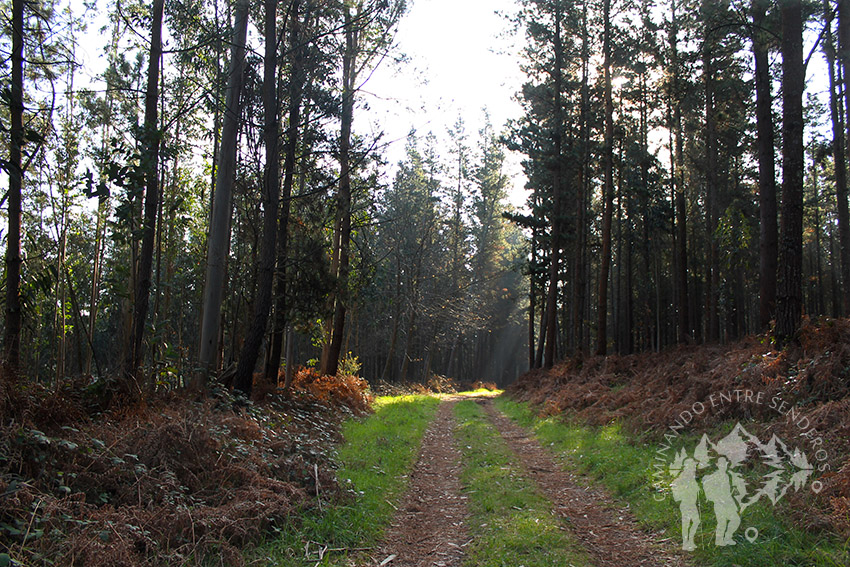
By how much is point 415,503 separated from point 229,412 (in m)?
3.42

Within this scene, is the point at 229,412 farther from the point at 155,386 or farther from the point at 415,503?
the point at 415,503

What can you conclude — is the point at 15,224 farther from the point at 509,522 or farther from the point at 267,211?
the point at 509,522

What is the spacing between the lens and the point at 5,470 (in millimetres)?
4184

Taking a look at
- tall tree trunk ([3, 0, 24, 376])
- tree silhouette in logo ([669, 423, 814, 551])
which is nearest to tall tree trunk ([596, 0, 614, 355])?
tree silhouette in logo ([669, 423, 814, 551])

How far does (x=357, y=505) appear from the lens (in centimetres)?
580

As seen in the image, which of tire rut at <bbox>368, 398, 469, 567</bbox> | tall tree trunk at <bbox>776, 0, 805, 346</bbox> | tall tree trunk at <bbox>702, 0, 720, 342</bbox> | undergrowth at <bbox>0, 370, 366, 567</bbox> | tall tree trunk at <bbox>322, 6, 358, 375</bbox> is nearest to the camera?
undergrowth at <bbox>0, 370, 366, 567</bbox>

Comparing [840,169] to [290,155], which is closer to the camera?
[290,155]

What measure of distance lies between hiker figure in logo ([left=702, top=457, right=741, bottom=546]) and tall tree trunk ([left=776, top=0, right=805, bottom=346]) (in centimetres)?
381

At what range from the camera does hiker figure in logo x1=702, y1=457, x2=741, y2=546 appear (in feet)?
14.8

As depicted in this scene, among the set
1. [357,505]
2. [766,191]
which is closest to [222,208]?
[357,505]

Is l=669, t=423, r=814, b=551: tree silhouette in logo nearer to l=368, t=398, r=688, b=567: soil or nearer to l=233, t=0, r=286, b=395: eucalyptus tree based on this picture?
l=368, t=398, r=688, b=567: soil

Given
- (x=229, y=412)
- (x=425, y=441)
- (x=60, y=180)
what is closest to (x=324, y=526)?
(x=229, y=412)

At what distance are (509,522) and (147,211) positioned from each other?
703 centimetres

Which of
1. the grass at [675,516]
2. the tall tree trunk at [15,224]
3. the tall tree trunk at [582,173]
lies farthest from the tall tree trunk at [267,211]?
the tall tree trunk at [582,173]
